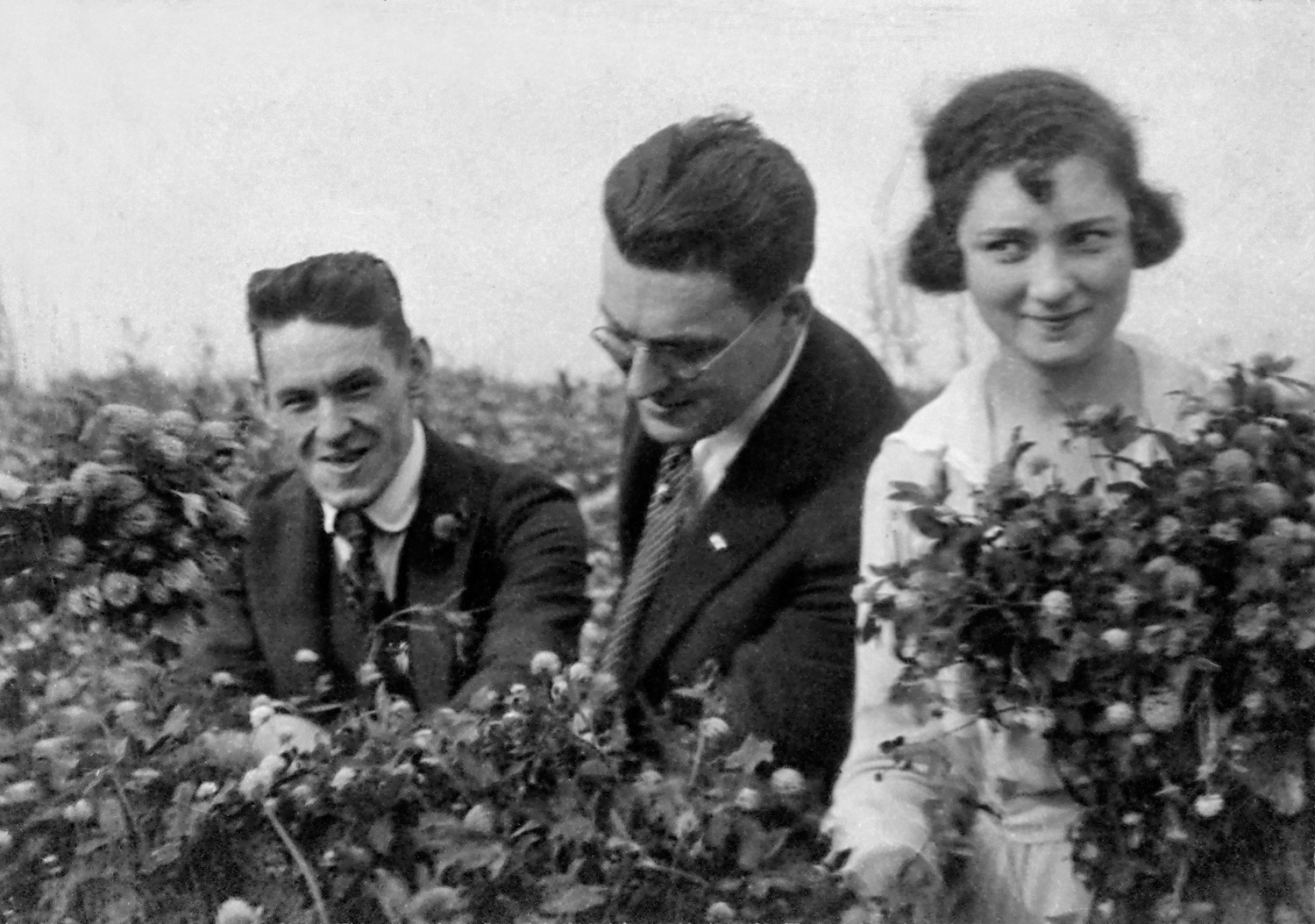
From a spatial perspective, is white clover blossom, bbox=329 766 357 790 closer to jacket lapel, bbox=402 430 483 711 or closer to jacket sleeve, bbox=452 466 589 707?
jacket sleeve, bbox=452 466 589 707

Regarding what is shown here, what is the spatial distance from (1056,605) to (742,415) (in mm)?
857

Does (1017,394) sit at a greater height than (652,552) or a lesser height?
greater

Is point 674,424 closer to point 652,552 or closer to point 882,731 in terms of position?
point 652,552

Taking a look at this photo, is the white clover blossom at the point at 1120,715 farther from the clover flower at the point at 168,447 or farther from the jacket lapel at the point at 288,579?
the clover flower at the point at 168,447

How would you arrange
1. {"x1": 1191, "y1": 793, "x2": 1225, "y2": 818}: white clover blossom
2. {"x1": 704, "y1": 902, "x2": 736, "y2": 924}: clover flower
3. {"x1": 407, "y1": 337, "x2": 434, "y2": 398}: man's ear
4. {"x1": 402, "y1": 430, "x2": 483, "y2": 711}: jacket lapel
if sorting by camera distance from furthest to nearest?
{"x1": 407, "y1": 337, "x2": 434, "y2": 398}: man's ear
{"x1": 402, "y1": 430, "x2": 483, "y2": 711}: jacket lapel
{"x1": 704, "y1": 902, "x2": 736, "y2": 924}: clover flower
{"x1": 1191, "y1": 793, "x2": 1225, "y2": 818}: white clover blossom

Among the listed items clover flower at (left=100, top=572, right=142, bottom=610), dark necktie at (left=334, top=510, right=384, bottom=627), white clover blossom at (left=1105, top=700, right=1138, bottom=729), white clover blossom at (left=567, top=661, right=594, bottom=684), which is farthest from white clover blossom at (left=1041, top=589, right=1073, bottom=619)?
clover flower at (left=100, top=572, right=142, bottom=610)

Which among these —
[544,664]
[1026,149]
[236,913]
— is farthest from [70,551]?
[1026,149]

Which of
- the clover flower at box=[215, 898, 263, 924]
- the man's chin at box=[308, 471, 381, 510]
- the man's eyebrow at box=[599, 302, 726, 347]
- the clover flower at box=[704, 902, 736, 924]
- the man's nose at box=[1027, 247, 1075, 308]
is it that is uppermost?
the man's nose at box=[1027, 247, 1075, 308]

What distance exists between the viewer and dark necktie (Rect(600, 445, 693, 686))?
2.90 m

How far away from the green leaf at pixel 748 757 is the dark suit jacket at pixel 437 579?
0.66 metres

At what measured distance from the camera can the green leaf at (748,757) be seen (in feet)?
7.67

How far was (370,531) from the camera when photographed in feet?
10.1

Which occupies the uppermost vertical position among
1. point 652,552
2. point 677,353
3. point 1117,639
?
point 677,353

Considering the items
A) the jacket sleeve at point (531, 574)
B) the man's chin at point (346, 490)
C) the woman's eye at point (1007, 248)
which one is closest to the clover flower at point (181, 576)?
the man's chin at point (346, 490)
